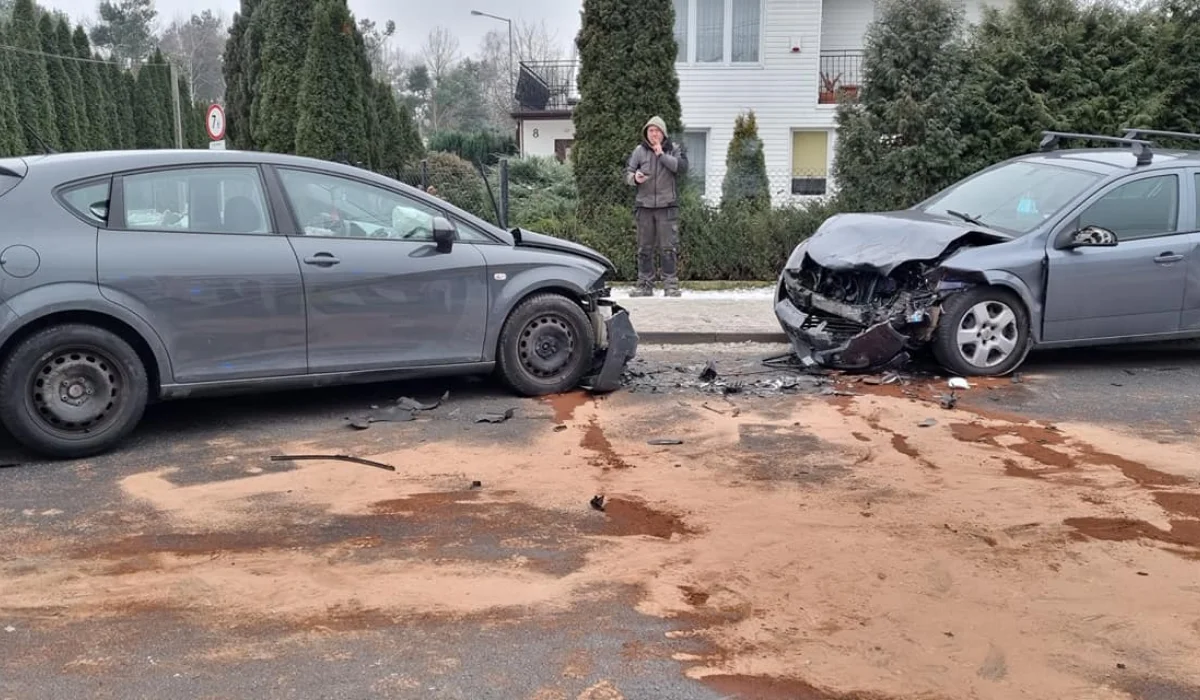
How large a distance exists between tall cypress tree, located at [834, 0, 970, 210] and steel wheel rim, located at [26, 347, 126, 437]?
33.8 feet

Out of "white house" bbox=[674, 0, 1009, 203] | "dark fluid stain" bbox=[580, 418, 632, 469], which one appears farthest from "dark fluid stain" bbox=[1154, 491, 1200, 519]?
"white house" bbox=[674, 0, 1009, 203]

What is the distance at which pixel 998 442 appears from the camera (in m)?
6.55

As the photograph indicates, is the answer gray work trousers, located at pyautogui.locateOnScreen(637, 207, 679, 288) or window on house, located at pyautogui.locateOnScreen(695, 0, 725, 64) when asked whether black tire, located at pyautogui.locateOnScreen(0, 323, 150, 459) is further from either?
window on house, located at pyautogui.locateOnScreen(695, 0, 725, 64)

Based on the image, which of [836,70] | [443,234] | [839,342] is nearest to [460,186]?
[839,342]

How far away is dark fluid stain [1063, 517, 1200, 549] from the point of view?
4.86 m

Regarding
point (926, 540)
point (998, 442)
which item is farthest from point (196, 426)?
point (998, 442)

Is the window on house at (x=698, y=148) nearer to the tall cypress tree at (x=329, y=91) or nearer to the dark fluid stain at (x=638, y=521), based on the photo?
the tall cypress tree at (x=329, y=91)

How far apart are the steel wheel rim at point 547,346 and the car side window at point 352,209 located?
0.99 meters

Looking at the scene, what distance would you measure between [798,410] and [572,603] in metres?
3.58

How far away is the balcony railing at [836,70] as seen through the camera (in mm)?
23922

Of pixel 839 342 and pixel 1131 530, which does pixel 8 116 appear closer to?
pixel 839 342

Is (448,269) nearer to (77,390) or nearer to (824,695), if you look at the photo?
(77,390)

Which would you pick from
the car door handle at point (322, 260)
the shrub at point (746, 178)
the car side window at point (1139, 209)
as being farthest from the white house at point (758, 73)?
the car door handle at point (322, 260)

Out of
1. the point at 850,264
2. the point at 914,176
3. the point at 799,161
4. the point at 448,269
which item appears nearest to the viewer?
the point at 448,269
